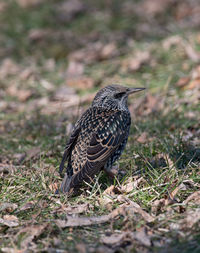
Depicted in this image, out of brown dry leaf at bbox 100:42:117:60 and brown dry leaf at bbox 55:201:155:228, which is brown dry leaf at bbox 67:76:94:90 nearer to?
brown dry leaf at bbox 100:42:117:60

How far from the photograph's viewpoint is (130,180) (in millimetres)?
4840

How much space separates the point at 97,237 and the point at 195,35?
689 cm

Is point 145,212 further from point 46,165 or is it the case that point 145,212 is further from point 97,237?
point 46,165

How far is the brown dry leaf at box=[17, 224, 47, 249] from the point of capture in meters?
3.80

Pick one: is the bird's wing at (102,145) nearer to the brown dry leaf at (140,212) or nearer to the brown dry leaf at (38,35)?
the brown dry leaf at (140,212)

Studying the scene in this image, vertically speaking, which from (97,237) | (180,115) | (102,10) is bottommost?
(97,237)

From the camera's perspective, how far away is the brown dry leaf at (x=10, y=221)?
4203mm

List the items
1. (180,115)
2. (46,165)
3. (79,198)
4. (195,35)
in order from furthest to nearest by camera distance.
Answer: (195,35) → (180,115) → (46,165) → (79,198)

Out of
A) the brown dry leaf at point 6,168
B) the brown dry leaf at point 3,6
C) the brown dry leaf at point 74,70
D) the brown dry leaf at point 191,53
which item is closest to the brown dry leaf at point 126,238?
the brown dry leaf at point 6,168

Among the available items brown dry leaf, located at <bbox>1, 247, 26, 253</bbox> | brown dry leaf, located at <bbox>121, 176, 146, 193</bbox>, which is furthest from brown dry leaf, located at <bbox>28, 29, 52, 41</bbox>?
brown dry leaf, located at <bbox>1, 247, 26, 253</bbox>

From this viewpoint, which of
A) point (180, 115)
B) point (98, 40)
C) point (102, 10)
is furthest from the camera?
point (102, 10)

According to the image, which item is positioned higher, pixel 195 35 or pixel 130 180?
pixel 195 35

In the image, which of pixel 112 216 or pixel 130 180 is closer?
pixel 112 216

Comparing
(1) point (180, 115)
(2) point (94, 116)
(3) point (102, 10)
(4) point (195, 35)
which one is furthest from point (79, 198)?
(3) point (102, 10)
